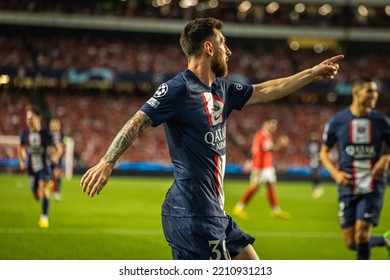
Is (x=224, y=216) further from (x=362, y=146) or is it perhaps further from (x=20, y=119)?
(x=20, y=119)

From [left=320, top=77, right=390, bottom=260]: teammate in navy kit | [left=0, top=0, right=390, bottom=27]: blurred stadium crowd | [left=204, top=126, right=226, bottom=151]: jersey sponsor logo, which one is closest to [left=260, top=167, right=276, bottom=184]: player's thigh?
[left=320, top=77, right=390, bottom=260]: teammate in navy kit

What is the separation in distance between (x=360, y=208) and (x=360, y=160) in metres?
0.57

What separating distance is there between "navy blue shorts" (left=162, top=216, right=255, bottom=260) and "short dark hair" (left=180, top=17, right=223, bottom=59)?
1.19 m

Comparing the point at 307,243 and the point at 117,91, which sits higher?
the point at 117,91

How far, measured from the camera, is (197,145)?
427cm

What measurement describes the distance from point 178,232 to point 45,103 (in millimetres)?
30337

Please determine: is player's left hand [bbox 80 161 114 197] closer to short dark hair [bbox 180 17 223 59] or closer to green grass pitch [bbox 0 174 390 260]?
short dark hair [bbox 180 17 223 59]

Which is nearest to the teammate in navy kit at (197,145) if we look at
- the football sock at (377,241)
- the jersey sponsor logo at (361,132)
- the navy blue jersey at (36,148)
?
the jersey sponsor logo at (361,132)

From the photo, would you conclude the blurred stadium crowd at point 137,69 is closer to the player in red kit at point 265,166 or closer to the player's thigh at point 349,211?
the player in red kit at point 265,166

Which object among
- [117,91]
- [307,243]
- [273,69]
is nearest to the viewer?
[307,243]

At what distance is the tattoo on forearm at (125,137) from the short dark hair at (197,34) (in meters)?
0.68

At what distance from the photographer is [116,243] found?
9.32m
